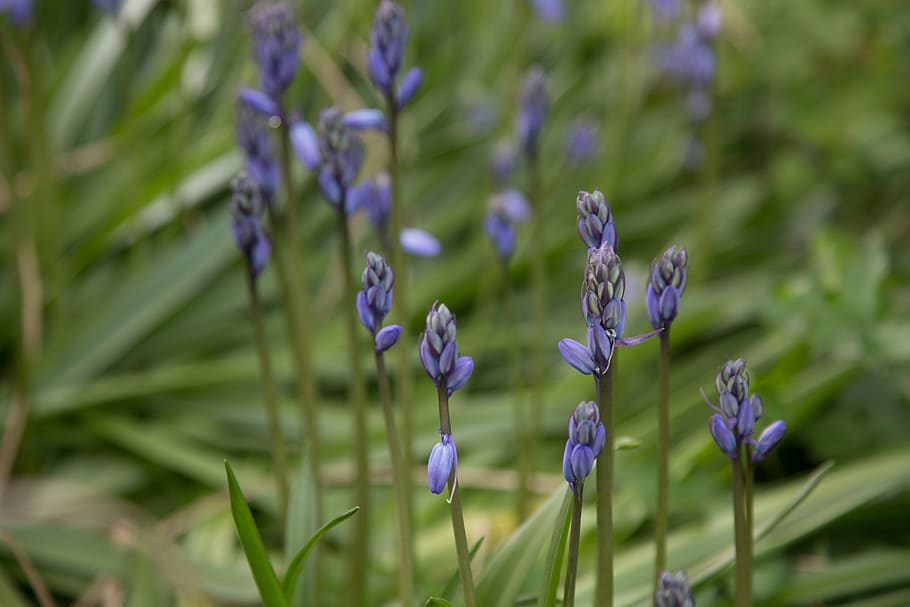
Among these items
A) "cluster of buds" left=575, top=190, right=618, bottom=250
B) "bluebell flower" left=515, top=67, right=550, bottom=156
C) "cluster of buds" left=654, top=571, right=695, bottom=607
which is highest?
"bluebell flower" left=515, top=67, right=550, bottom=156

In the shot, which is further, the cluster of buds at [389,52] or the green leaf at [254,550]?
the cluster of buds at [389,52]

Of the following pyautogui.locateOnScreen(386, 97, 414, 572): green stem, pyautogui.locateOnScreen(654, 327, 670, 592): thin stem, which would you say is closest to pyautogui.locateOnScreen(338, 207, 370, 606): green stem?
pyautogui.locateOnScreen(386, 97, 414, 572): green stem

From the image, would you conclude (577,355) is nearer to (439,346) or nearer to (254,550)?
(439,346)

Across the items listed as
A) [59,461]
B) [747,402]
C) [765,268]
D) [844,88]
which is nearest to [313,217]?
[59,461]

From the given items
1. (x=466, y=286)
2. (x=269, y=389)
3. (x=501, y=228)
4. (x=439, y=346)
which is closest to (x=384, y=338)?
(x=439, y=346)

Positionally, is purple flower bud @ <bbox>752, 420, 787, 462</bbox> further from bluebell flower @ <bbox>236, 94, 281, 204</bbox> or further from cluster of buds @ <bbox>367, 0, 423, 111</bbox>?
bluebell flower @ <bbox>236, 94, 281, 204</bbox>

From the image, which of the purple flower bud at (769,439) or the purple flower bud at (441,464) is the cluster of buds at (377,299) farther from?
the purple flower bud at (769,439)

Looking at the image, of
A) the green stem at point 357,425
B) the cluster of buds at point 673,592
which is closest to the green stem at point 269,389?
the green stem at point 357,425

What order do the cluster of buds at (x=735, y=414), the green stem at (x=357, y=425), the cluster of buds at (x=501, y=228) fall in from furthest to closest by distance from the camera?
the cluster of buds at (x=501, y=228) → the green stem at (x=357, y=425) → the cluster of buds at (x=735, y=414)
